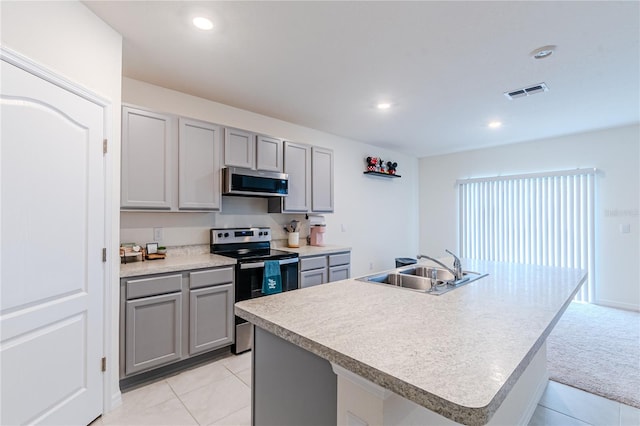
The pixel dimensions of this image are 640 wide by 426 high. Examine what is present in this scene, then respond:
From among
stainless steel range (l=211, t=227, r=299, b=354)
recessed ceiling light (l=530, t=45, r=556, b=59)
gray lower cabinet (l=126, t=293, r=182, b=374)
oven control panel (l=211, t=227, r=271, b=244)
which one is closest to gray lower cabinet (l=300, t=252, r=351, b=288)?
stainless steel range (l=211, t=227, r=299, b=354)

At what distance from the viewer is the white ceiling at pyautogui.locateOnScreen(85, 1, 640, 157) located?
72.9 inches

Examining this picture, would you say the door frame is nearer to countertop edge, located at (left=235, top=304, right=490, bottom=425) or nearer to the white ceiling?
the white ceiling

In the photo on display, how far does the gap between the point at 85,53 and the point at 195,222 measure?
1712 millimetres

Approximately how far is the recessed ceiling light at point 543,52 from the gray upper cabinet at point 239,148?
2564 millimetres

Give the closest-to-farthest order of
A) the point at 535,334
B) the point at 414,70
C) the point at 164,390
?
the point at 535,334
the point at 164,390
the point at 414,70

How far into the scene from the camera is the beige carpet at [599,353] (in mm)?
2348

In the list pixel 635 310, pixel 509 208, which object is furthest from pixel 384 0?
pixel 635 310

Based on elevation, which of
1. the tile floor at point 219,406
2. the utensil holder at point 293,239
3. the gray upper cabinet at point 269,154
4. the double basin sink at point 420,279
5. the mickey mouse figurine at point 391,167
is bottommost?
the tile floor at point 219,406

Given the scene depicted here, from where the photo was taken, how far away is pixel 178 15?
1.88m

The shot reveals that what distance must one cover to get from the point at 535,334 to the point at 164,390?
246 cm

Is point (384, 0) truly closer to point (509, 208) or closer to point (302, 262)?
point (302, 262)

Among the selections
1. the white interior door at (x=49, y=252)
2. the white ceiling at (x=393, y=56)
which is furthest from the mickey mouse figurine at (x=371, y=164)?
the white interior door at (x=49, y=252)

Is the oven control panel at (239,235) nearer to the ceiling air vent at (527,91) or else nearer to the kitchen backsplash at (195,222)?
the kitchen backsplash at (195,222)

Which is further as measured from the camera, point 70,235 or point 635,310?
point 635,310
